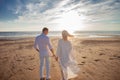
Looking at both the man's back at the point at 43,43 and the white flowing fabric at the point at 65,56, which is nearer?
the white flowing fabric at the point at 65,56

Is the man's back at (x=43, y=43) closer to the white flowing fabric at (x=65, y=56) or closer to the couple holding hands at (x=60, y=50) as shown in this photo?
the couple holding hands at (x=60, y=50)

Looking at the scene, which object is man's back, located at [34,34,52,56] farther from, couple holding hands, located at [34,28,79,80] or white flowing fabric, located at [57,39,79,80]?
white flowing fabric, located at [57,39,79,80]

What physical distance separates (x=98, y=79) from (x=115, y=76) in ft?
3.42

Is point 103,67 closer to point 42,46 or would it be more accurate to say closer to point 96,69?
point 96,69

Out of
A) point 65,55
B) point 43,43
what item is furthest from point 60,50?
point 43,43

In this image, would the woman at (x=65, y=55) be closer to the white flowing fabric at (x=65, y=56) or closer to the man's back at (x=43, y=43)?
the white flowing fabric at (x=65, y=56)

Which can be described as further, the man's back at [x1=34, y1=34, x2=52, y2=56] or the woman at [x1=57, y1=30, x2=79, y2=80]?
the man's back at [x1=34, y1=34, x2=52, y2=56]

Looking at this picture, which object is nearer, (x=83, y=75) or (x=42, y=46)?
(x=42, y=46)

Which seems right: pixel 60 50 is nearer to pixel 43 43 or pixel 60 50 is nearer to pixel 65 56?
pixel 65 56

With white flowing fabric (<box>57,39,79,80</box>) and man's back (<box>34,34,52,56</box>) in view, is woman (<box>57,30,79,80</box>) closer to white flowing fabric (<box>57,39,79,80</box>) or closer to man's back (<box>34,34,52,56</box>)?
white flowing fabric (<box>57,39,79,80</box>)

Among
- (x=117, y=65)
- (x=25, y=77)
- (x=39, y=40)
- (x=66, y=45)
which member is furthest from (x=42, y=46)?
(x=117, y=65)

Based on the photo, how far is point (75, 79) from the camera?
661cm

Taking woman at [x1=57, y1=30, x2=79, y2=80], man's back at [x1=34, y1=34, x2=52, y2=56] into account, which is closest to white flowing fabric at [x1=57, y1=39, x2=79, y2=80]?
woman at [x1=57, y1=30, x2=79, y2=80]

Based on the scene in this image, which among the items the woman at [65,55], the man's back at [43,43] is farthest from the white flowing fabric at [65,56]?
the man's back at [43,43]
